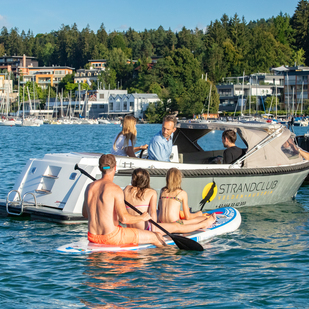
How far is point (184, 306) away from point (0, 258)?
3.41 m

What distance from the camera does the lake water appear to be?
600 cm

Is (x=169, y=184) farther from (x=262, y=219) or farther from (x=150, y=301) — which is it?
(x=262, y=219)

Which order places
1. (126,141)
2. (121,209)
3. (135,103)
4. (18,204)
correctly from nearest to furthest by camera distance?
(121,209) → (18,204) → (126,141) → (135,103)

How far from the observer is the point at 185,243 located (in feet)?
26.3

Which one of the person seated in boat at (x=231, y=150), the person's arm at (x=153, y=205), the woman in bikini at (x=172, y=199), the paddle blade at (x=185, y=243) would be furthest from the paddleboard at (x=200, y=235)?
the person seated in boat at (x=231, y=150)

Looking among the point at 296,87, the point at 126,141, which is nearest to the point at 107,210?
the point at 126,141

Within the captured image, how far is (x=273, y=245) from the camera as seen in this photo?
28.1 ft

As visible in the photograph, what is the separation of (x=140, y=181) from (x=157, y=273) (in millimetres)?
1479

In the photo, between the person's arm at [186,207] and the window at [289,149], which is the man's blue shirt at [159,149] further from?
the window at [289,149]

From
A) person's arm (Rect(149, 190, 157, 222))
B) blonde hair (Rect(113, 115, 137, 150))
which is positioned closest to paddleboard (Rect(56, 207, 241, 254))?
person's arm (Rect(149, 190, 157, 222))

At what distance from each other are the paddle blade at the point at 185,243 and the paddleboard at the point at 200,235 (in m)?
0.20

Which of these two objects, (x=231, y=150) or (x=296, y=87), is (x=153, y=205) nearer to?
(x=231, y=150)

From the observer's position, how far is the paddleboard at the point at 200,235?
7414mm

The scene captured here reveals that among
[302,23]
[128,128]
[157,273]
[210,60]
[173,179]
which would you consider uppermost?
[302,23]
